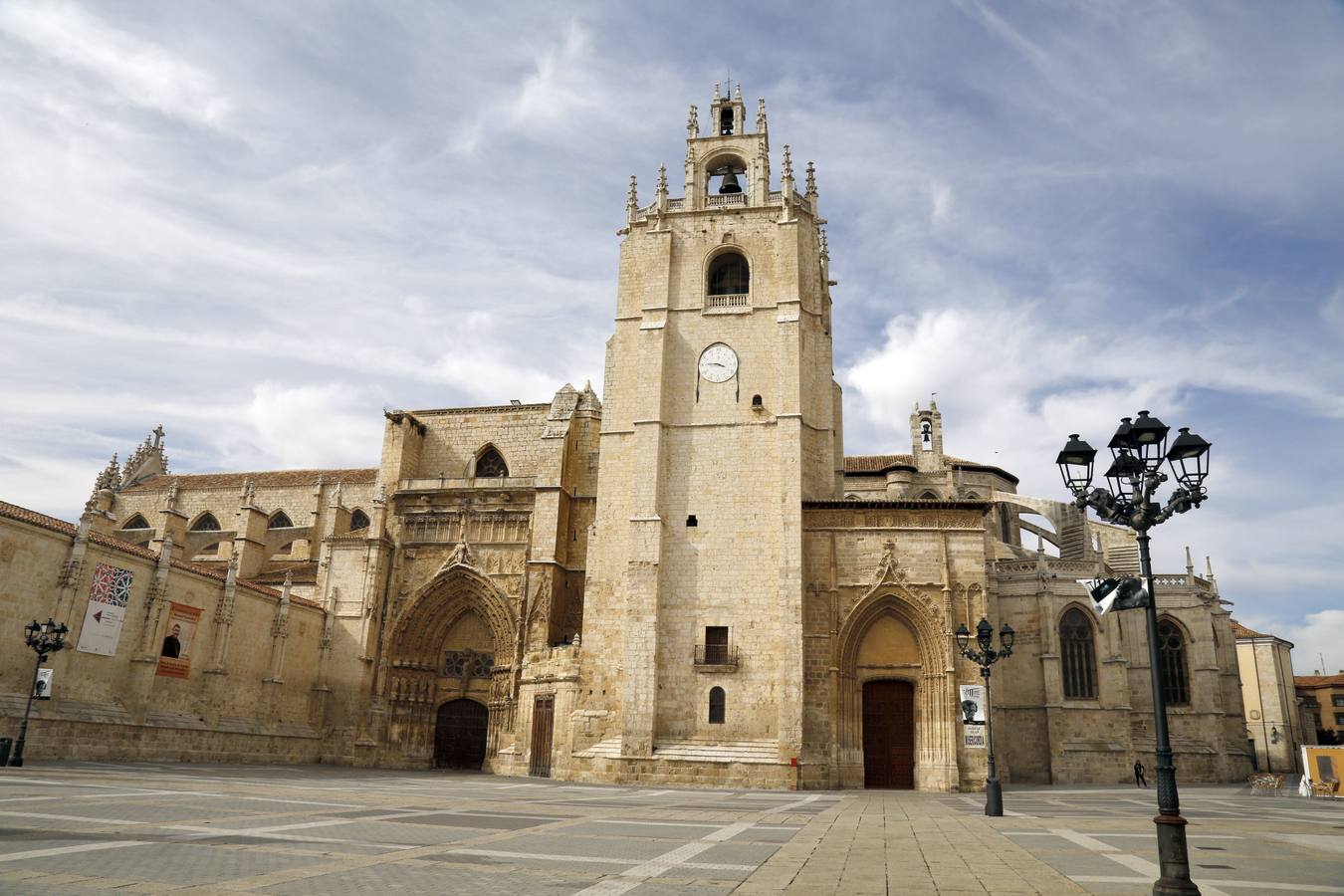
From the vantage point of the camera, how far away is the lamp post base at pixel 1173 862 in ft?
21.2

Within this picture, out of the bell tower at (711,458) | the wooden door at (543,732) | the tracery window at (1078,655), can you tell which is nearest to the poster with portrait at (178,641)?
the wooden door at (543,732)

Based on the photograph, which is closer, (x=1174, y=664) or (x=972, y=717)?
(x=972, y=717)

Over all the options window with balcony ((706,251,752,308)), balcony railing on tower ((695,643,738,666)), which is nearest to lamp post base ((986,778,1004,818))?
balcony railing on tower ((695,643,738,666))

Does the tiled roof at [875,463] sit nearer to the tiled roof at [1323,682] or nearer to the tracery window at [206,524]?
the tracery window at [206,524]

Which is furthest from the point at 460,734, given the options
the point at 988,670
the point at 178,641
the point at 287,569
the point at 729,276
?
the point at 988,670

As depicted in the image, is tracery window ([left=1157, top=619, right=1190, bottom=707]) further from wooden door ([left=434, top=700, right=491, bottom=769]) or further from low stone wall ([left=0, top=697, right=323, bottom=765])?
low stone wall ([left=0, top=697, right=323, bottom=765])

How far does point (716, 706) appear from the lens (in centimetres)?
2556

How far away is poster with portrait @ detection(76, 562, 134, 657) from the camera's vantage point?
898 inches

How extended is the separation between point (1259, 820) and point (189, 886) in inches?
641

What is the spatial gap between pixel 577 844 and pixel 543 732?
18.8m

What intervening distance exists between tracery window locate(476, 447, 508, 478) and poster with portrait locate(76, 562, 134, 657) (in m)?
14.8

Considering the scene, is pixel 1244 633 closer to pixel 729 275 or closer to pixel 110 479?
pixel 729 275

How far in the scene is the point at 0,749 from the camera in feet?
58.6

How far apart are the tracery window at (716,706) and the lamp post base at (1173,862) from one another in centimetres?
1943
